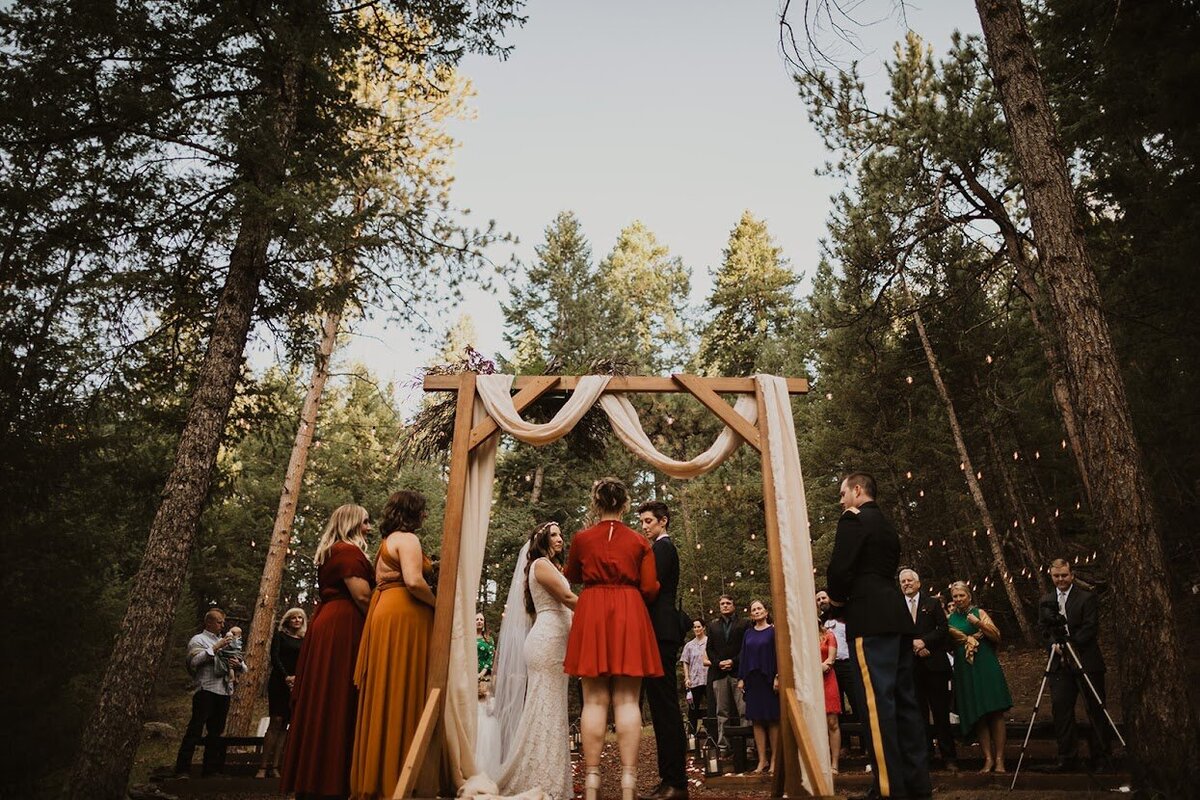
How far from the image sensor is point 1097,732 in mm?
5961

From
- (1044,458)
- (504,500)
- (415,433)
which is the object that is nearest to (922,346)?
(1044,458)

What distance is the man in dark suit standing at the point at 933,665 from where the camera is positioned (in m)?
6.77

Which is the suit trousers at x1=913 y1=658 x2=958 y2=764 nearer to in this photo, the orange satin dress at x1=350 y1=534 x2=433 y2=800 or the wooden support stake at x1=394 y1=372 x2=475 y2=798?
the wooden support stake at x1=394 y1=372 x2=475 y2=798

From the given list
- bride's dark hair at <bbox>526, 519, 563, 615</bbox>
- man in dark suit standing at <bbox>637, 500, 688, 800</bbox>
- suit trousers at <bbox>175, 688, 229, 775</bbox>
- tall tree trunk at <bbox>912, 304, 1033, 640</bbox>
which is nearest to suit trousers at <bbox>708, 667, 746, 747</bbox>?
man in dark suit standing at <bbox>637, 500, 688, 800</bbox>

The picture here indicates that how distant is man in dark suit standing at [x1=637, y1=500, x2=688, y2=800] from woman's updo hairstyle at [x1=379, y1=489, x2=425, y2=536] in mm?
1711

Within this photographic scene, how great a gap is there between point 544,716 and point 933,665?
3.76m

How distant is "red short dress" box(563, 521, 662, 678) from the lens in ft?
15.7

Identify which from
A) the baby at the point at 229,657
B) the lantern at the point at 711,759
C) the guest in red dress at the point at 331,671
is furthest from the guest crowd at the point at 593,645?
the baby at the point at 229,657

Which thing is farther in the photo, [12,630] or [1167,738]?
[12,630]

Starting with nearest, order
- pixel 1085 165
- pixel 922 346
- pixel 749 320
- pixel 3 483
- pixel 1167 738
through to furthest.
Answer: pixel 1167 738 < pixel 3 483 < pixel 1085 165 < pixel 922 346 < pixel 749 320

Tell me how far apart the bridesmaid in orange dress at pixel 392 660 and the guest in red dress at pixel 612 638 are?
1.06 meters

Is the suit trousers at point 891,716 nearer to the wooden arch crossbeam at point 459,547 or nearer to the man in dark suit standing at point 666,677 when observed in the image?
the wooden arch crossbeam at point 459,547

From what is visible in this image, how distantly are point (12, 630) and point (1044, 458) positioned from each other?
19021 millimetres

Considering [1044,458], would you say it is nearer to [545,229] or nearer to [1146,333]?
[1146,333]
